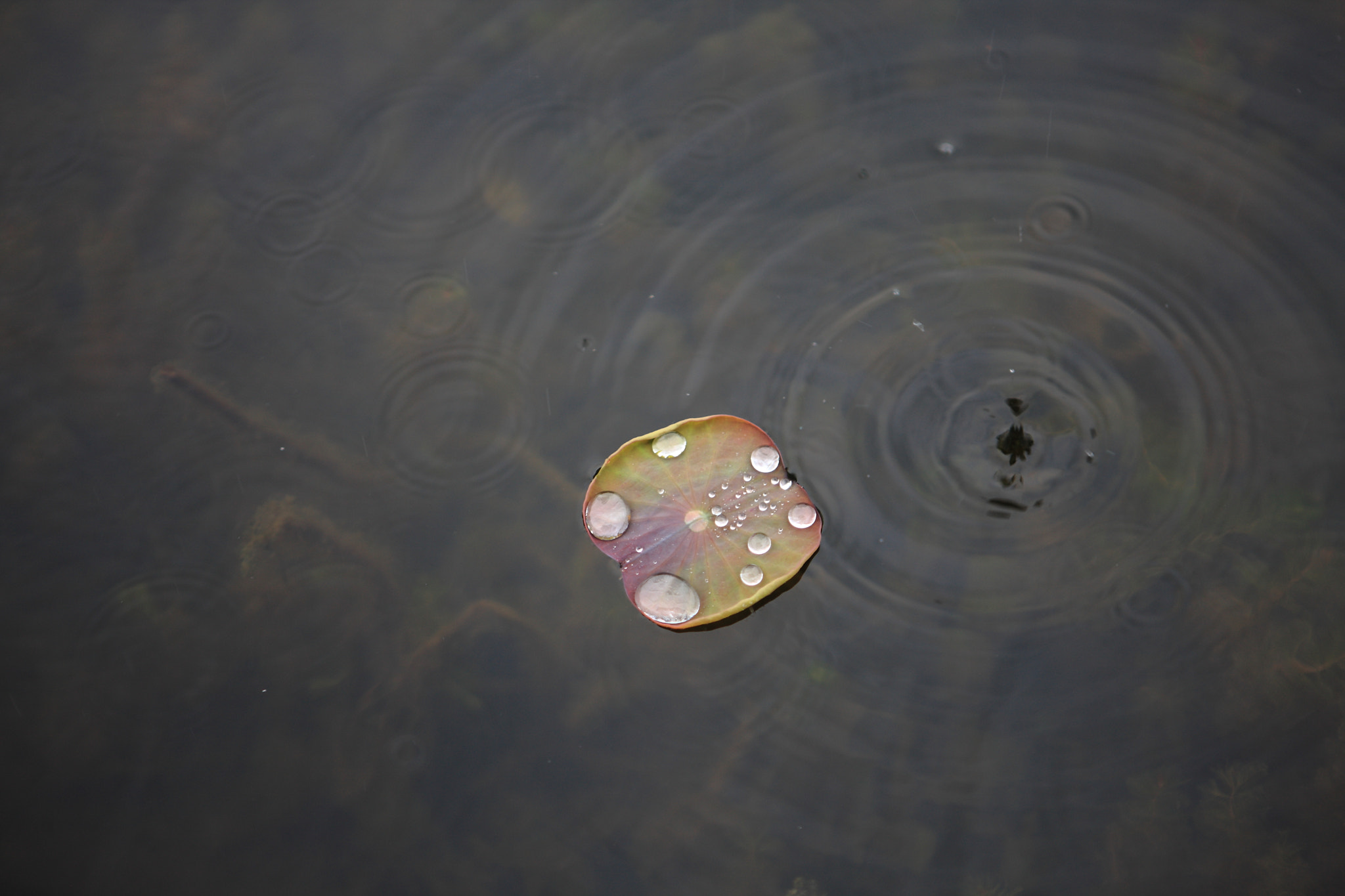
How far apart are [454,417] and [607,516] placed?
22.1 inches

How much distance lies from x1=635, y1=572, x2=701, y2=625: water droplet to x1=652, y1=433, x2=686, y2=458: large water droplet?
0.32 metres

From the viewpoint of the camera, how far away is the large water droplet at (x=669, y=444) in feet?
7.82

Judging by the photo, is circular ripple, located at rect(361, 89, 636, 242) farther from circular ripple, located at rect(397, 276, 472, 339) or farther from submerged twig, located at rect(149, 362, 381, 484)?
submerged twig, located at rect(149, 362, 381, 484)

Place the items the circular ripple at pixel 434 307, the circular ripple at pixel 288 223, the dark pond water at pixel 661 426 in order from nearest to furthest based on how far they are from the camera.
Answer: the dark pond water at pixel 661 426 < the circular ripple at pixel 434 307 < the circular ripple at pixel 288 223

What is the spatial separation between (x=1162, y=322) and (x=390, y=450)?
7.19 feet

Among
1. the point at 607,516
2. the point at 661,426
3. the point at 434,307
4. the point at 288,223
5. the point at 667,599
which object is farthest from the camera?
the point at 288,223

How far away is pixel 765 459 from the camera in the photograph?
239 cm

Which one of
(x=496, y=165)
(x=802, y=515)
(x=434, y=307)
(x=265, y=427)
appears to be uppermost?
(x=496, y=165)

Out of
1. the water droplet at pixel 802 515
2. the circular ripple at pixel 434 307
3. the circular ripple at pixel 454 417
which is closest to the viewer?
the water droplet at pixel 802 515

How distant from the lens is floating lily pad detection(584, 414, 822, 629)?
225 cm

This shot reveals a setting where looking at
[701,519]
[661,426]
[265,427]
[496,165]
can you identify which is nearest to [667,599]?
[701,519]

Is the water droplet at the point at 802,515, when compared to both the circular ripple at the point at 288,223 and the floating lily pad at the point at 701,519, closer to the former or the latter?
the floating lily pad at the point at 701,519

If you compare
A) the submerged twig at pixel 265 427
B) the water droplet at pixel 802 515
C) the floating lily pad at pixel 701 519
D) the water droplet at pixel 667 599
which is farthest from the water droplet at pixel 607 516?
the submerged twig at pixel 265 427

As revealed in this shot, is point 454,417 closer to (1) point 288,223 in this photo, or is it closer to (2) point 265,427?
(2) point 265,427
